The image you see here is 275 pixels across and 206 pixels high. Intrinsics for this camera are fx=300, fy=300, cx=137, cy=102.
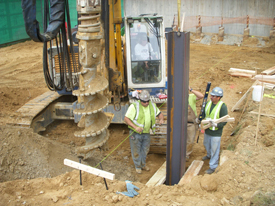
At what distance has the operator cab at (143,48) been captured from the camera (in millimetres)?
6598

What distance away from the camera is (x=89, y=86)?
4484 millimetres

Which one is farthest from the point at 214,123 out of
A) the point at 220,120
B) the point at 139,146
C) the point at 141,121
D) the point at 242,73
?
the point at 242,73

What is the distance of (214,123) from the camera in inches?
208

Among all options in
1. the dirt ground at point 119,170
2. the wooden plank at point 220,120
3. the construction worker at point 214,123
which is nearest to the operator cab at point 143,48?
the construction worker at point 214,123

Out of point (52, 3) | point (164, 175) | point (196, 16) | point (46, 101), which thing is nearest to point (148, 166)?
point (164, 175)

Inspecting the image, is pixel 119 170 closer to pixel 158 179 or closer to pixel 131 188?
pixel 158 179

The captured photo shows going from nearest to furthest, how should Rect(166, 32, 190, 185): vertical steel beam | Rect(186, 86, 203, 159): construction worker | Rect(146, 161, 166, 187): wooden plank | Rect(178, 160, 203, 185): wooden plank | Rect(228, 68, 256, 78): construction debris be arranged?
Rect(166, 32, 190, 185): vertical steel beam, Rect(178, 160, 203, 185): wooden plank, Rect(146, 161, 166, 187): wooden plank, Rect(186, 86, 203, 159): construction worker, Rect(228, 68, 256, 78): construction debris

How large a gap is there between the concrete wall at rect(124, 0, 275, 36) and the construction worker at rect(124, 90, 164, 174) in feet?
44.9

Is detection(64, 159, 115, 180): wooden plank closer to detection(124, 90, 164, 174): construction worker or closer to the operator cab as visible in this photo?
detection(124, 90, 164, 174): construction worker

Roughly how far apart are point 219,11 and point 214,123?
14459 millimetres

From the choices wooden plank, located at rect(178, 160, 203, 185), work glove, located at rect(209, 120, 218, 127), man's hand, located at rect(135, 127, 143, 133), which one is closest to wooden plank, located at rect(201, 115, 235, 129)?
work glove, located at rect(209, 120, 218, 127)

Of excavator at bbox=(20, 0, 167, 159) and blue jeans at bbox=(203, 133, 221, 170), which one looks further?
blue jeans at bbox=(203, 133, 221, 170)

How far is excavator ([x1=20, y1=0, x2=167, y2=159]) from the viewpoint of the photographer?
435 cm

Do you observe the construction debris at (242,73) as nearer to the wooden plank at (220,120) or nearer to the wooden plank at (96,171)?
the wooden plank at (220,120)
